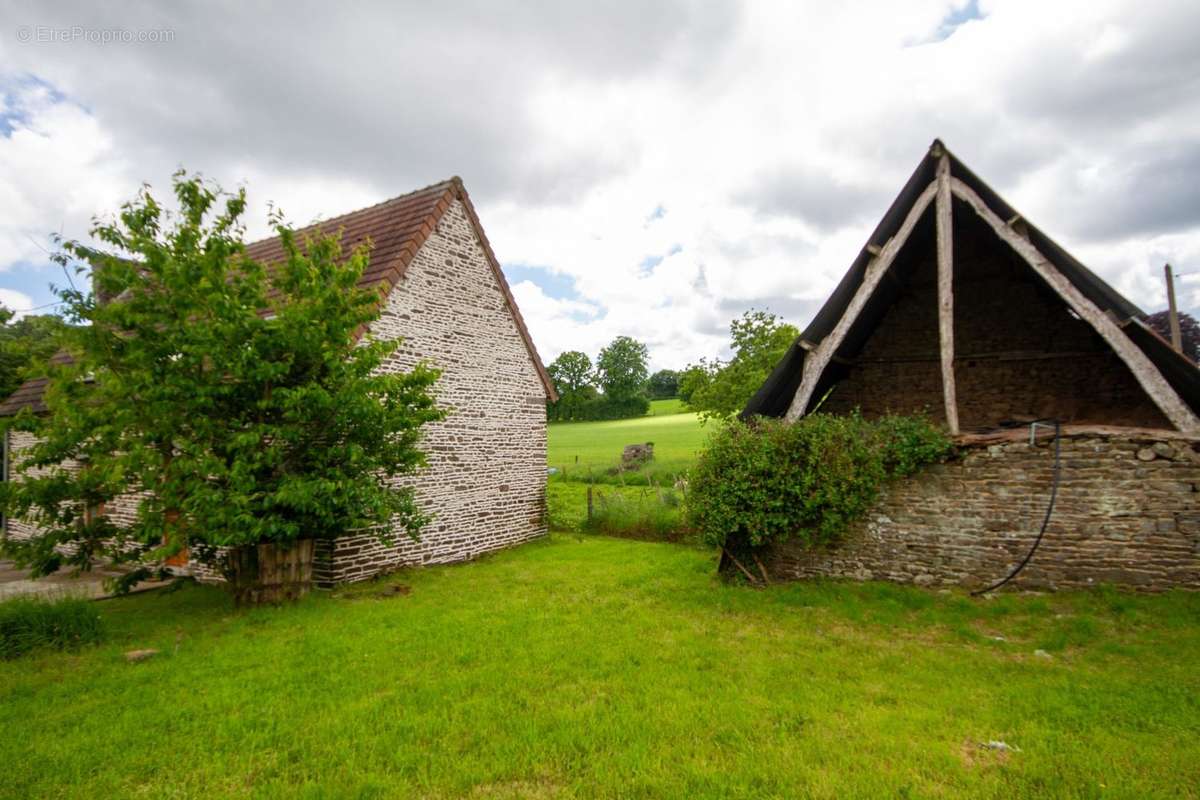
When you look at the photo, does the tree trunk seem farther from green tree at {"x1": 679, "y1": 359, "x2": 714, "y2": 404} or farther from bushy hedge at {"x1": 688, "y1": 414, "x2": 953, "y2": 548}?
green tree at {"x1": 679, "y1": 359, "x2": 714, "y2": 404}

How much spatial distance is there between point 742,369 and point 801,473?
16446mm

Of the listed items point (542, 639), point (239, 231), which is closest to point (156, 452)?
point (239, 231)

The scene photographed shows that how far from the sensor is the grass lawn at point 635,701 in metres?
3.81

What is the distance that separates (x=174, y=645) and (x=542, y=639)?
446 cm

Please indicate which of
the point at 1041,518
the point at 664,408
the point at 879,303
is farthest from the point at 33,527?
the point at 664,408

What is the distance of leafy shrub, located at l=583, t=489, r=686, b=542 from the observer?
14.5 m

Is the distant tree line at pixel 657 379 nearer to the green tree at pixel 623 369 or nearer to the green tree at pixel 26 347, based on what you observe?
the green tree at pixel 623 369

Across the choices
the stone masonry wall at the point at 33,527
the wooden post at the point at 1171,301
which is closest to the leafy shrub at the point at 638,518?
the stone masonry wall at the point at 33,527

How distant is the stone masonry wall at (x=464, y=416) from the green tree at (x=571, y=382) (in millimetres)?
59380

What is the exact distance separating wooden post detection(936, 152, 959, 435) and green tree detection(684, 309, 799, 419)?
588 inches

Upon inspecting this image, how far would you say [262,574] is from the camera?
8539mm

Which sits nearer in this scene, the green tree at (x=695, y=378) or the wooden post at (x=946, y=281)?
the wooden post at (x=946, y=281)

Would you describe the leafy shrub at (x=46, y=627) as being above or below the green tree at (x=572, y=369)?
below

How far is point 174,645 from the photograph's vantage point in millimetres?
6953
